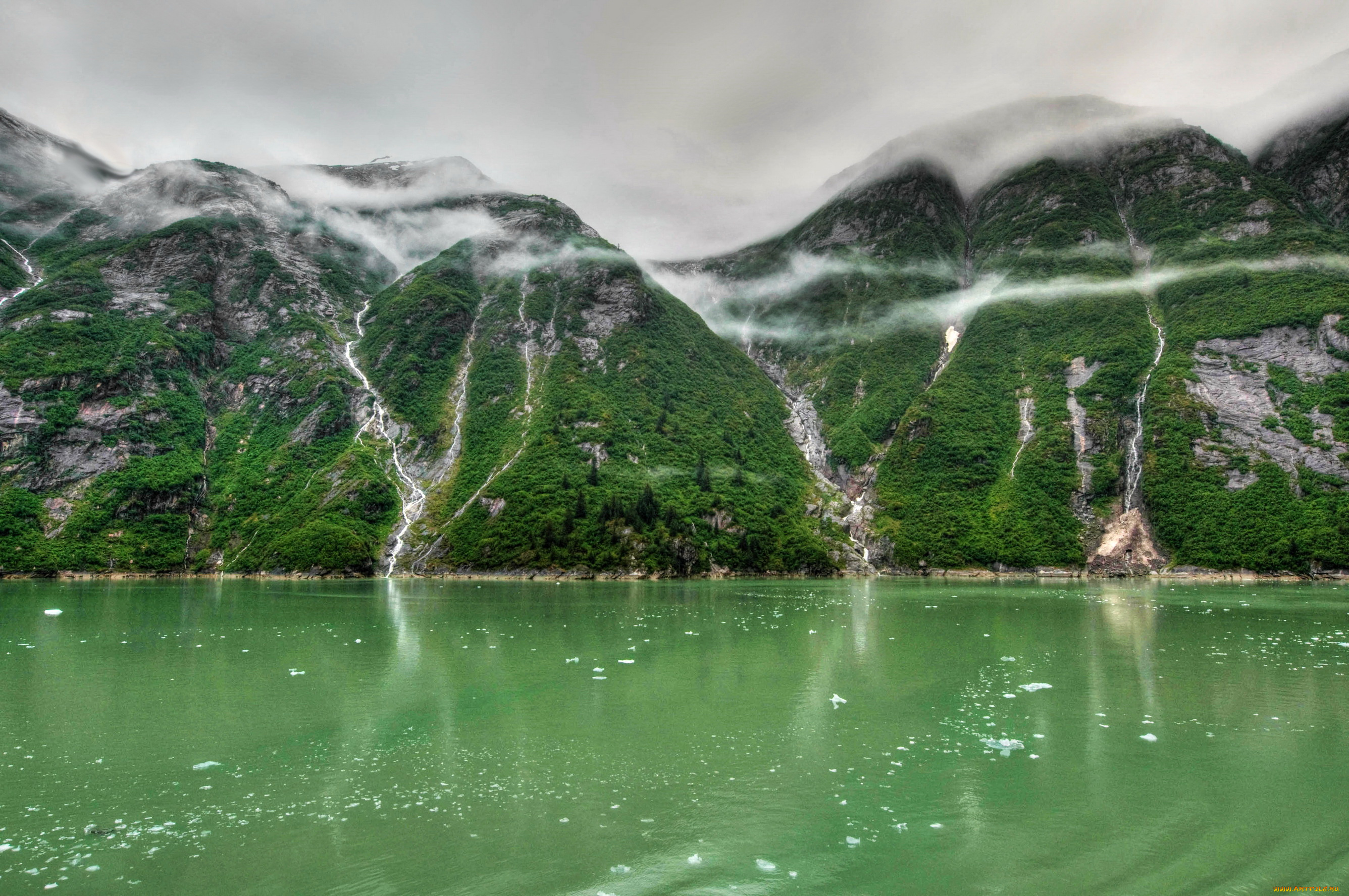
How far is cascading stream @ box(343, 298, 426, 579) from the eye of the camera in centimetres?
10881

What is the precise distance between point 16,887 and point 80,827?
91.3 inches

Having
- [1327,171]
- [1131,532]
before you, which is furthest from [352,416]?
[1327,171]

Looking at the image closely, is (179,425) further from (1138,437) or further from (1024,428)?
(1138,437)

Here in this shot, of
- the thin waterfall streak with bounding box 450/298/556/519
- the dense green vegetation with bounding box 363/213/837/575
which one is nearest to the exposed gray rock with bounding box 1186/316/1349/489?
the dense green vegetation with bounding box 363/213/837/575

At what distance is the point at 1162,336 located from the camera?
142375 mm

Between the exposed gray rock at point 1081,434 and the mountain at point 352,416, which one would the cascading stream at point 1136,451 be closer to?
the exposed gray rock at point 1081,434

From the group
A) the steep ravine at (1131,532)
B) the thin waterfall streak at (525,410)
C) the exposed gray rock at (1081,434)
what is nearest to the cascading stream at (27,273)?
the thin waterfall streak at (525,410)

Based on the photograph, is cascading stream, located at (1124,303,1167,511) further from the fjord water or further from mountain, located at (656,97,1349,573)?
the fjord water

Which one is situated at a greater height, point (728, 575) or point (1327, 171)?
point (1327, 171)

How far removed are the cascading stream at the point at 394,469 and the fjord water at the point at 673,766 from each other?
78.1 m

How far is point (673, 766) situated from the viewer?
14.6 meters

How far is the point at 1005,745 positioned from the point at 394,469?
420ft

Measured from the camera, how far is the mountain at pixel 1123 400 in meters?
105

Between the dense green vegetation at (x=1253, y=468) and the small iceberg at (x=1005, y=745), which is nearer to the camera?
the small iceberg at (x=1005, y=745)
